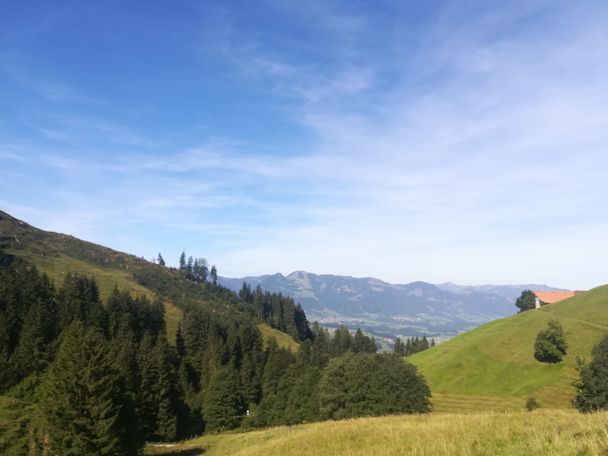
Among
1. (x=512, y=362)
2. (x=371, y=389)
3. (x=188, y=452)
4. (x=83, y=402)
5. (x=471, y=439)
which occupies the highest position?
(x=471, y=439)

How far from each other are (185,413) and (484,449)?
105 metres

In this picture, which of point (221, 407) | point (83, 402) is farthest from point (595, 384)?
point (83, 402)

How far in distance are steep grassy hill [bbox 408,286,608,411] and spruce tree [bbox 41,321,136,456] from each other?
84.4m

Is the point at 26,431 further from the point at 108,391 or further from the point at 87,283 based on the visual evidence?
the point at 87,283

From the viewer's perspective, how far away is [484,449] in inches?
589

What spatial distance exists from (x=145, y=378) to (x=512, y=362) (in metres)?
107

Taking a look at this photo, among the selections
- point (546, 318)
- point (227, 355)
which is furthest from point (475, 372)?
point (227, 355)

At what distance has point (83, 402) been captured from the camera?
166 ft

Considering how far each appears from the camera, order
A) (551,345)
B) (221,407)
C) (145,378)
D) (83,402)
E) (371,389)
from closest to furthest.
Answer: (83,402), (371,389), (145,378), (221,407), (551,345)

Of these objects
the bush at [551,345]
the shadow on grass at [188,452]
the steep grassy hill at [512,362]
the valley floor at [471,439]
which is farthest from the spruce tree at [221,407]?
the bush at [551,345]

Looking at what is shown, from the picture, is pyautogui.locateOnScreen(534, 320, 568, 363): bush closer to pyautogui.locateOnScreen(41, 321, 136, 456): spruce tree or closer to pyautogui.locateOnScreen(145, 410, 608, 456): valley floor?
pyautogui.locateOnScreen(41, 321, 136, 456): spruce tree

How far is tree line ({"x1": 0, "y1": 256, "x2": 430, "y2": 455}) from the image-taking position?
5109 centimetres

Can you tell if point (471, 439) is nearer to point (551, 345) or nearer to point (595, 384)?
point (595, 384)

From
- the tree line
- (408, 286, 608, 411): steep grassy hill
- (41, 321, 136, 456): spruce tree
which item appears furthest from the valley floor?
(408, 286, 608, 411): steep grassy hill
